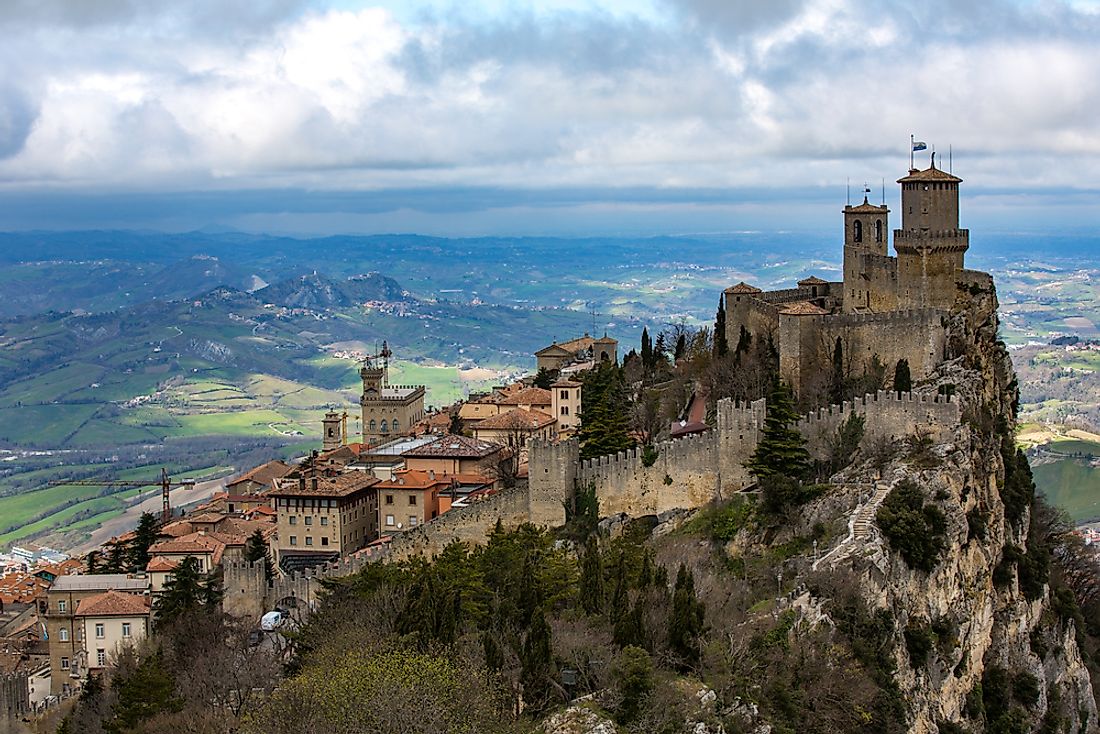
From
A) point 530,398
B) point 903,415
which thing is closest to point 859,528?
point 903,415

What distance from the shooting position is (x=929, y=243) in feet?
185

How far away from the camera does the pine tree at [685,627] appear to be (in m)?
36.8

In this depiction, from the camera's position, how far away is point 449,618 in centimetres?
3862

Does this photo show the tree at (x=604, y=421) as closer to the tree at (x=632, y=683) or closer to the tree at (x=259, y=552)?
the tree at (x=259, y=552)

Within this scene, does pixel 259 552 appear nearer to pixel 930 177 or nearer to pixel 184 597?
pixel 184 597

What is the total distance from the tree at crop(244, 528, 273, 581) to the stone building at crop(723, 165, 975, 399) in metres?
22.0

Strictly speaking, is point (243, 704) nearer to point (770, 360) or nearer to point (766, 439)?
point (766, 439)

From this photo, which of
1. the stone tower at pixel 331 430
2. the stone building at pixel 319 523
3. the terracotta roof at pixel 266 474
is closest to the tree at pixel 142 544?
the stone building at pixel 319 523

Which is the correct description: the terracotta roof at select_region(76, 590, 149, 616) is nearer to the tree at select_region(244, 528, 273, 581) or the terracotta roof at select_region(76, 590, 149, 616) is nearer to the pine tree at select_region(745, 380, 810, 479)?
the tree at select_region(244, 528, 273, 581)

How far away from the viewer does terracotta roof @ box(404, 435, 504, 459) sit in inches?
2382

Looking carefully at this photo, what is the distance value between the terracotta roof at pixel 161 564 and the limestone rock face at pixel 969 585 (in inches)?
1118

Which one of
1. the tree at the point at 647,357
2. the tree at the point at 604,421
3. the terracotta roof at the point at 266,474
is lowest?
the terracotta roof at the point at 266,474

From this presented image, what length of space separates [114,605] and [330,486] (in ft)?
31.9

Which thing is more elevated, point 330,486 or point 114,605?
point 330,486
